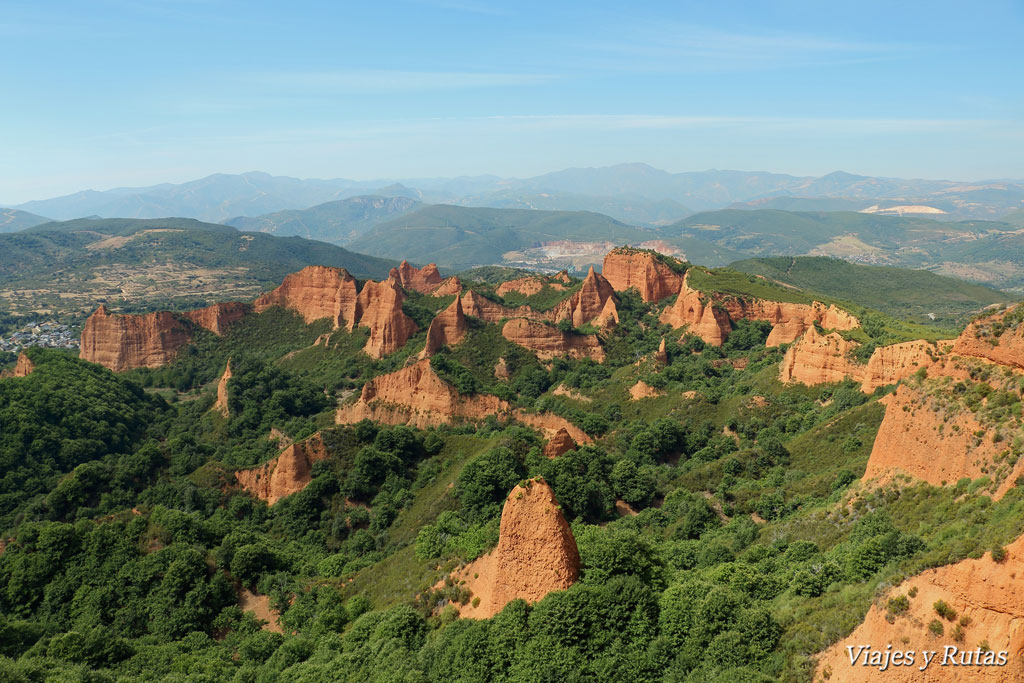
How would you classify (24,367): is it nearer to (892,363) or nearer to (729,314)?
(729,314)

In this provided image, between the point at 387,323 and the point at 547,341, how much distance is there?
827 inches

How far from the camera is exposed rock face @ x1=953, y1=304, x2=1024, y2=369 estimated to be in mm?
26188

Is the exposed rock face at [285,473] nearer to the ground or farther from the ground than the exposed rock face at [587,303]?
nearer to the ground

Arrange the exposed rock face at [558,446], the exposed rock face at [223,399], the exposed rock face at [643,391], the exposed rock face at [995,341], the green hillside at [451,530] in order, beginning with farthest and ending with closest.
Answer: the exposed rock face at [223,399] < the exposed rock face at [643,391] < the exposed rock face at [558,446] < the exposed rock face at [995,341] < the green hillside at [451,530]

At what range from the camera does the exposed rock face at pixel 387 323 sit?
7788cm

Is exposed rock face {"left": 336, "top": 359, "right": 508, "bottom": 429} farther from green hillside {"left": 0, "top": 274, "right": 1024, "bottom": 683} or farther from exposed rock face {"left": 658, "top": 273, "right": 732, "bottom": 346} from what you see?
exposed rock face {"left": 658, "top": 273, "right": 732, "bottom": 346}

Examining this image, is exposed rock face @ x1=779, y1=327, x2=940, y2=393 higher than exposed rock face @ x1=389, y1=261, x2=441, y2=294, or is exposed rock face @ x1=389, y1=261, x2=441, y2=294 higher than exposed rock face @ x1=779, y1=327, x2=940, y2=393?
exposed rock face @ x1=389, y1=261, x2=441, y2=294

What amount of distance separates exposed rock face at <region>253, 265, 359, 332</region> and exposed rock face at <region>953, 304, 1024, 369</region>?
72.5 metres

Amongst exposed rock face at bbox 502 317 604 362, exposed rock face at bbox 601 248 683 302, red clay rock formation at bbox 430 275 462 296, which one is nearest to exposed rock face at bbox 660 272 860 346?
exposed rock face at bbox 601 248 683 302

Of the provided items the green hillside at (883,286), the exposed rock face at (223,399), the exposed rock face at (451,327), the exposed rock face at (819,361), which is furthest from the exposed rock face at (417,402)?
the green hillside at (883,286)

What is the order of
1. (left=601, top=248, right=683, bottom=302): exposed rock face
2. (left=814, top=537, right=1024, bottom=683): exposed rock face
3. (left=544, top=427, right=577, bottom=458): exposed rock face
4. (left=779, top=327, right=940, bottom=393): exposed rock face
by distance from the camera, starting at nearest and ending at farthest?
(left=814, top=537, right=1024, bottom=683): exposed rock face
(left=544, top=427, right=577, bottom=458): exposed rock face
(left=779, top=327, right=940, bottom=393): exposed rock face
(left=601, top=248, right=683, bottom=302): exposed rock face

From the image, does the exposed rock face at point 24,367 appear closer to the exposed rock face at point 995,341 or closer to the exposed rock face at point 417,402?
the exposed rock face at point 417,402

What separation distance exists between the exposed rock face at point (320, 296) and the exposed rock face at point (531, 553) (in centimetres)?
6687

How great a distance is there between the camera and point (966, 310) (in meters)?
121
